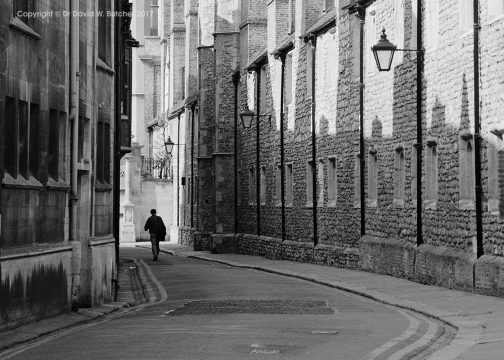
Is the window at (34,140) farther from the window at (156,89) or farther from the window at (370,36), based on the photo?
the window at (156,89)

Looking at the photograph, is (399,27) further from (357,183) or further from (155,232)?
(155,232)

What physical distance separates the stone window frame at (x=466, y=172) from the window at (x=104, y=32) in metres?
7.16

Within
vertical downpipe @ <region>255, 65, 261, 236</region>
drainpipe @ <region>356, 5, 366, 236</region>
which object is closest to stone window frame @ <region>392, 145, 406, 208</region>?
drainpipe @ <region>356, 5, 366, 236</region>

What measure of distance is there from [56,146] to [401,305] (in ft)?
20.3

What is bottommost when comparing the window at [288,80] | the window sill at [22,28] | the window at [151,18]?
the window sill at [22,28]

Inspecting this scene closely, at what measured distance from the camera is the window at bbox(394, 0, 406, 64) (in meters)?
30.2

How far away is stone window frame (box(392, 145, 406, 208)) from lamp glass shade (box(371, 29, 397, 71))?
3286mm

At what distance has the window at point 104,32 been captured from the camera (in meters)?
25.0

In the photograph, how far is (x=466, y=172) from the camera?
25641 millimetres

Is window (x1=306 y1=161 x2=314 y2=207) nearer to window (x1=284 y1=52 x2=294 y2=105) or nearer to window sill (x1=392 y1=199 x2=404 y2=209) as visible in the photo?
window (x1=284 y1=52 x2=294 y2=105)

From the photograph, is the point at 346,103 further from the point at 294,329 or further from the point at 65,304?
the point at 294,329

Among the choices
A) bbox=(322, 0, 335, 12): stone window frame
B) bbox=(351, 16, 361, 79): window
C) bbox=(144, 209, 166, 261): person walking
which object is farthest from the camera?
bbox=(144, 209, 166, 261): person walking

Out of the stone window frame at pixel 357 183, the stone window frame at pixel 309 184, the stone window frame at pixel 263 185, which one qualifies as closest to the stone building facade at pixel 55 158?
the stone window frame at pixel 357 183

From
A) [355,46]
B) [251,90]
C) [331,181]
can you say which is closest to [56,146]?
[355,46]
